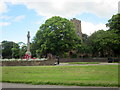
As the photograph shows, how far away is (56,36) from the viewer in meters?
43.1

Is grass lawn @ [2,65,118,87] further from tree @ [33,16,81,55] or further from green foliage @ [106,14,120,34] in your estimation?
green foliage @ [106,14,120,34]

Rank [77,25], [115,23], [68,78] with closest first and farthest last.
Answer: [68,78] < [115,23] < [77,25]

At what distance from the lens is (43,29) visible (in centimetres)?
4641

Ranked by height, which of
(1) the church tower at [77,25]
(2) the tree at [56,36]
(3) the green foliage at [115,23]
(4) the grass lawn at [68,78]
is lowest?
(4) the grass lawn at [68,78]

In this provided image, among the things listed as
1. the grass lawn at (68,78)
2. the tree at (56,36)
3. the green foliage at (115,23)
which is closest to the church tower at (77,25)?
the green foliage at (115,23)

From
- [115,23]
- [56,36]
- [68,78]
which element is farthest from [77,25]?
Result: [68,78]

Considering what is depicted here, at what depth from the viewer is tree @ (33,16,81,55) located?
4250 centimetres

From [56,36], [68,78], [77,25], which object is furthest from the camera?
[77,25]

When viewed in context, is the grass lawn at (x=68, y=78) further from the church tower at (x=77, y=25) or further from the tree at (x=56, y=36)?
the church tower at (x=77, y=25)

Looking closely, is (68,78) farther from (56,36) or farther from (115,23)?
(115,23)

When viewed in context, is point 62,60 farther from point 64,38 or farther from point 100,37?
point 100,37

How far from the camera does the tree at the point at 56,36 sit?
42500mm

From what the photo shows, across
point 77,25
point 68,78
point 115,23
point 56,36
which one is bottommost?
point 68,78

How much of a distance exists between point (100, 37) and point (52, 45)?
13782mm
